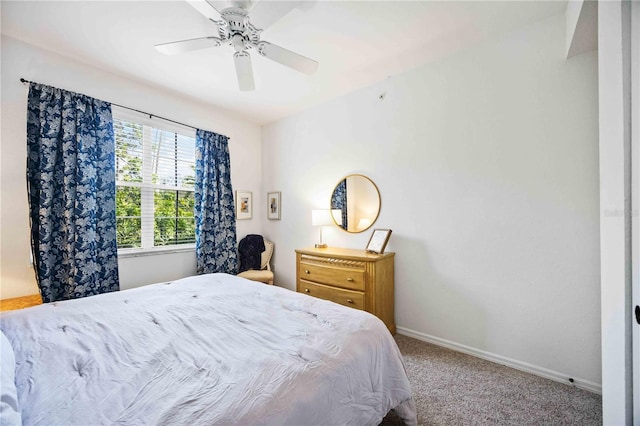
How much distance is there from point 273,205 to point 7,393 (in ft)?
11.1

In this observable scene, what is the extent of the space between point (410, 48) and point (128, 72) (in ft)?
9.28

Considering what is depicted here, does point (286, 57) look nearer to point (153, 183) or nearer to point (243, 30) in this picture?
point (243, 30)

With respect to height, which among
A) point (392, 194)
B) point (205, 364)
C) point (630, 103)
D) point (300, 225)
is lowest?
point (205, 364)

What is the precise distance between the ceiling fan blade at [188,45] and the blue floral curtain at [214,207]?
168 centimetres

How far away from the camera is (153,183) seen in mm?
3111

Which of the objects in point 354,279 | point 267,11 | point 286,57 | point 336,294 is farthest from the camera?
point 336,294

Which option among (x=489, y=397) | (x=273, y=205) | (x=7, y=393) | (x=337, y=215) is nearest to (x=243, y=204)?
(x=273, y=205)

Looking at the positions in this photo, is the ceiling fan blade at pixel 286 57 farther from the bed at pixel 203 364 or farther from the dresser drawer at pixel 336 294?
the dresser drawer at pixel 336 294

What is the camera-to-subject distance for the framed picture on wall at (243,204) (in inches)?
154

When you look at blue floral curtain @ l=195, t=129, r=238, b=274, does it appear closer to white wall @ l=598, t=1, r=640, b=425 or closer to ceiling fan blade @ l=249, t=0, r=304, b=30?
ceiling fan blade @ l=249, t=0, r=304, b=30

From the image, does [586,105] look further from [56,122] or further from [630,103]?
[56,122]

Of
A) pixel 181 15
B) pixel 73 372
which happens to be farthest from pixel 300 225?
pixel 73 372

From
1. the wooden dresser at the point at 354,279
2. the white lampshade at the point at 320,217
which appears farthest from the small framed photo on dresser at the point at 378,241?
the white lampshade at the point at 320,217

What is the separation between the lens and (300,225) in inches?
147
